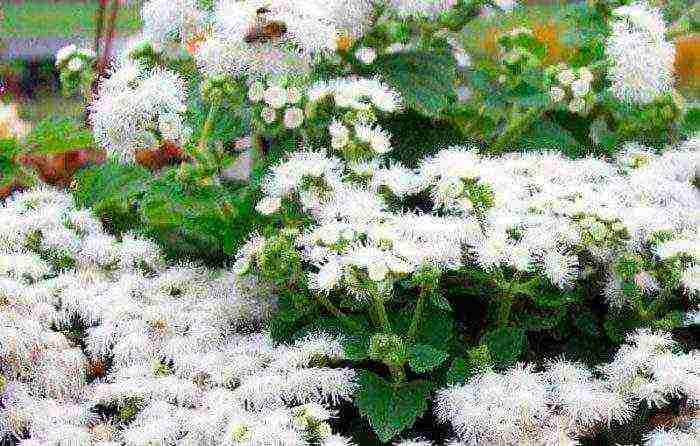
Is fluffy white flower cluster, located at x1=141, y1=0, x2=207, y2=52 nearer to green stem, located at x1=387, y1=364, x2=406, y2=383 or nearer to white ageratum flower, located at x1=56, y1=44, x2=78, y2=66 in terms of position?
white ageratum flower, located at x1=56, y1=44, x2=78, y2=66

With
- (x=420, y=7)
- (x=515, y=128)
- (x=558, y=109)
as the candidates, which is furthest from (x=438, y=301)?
(x=558, y=109)

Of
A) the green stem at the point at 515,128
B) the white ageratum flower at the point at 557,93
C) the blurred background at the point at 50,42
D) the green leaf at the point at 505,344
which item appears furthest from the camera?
the blurred background at the point at 50,42

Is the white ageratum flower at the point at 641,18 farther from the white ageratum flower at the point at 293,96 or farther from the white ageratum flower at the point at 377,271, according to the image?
the white ageratum flower at the point at 377,271

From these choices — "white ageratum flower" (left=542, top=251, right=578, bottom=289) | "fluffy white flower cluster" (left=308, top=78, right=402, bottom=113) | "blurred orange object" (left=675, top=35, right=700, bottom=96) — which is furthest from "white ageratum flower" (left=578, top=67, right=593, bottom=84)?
"blurred orange object" (left=675, top=35, right=700, bottom=96)

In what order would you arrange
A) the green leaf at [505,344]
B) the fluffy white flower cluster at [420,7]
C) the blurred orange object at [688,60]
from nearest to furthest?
the green leaf at [505,344] < the fluffy white flower cluster at [420,7] < the blurred orange object at [688,60]

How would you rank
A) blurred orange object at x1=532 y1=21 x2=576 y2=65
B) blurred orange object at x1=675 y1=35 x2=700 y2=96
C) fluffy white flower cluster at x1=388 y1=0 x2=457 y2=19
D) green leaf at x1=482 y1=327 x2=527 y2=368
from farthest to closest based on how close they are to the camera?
blurred orange object at x1=675 y1=35 x2=700 y2=96 → blurred orange object at x1=532 y1=21 x2=576 y2=65 → fluffy white flower cluster at x1=388 y1=0 x2=457 y2=19 → green leaf at x1=482 y1=327 x2=527 y2=368

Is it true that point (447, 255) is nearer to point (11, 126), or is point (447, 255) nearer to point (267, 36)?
Result: point (267, 36)

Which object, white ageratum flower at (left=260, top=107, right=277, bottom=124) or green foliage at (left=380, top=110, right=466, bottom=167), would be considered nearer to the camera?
white ageratum flower at (left=260, top=107, right=277, bottom=124)

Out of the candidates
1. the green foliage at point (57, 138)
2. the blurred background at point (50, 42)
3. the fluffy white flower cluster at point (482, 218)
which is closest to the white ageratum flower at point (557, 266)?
the fluffy white flower cluster at point (482, 218)
